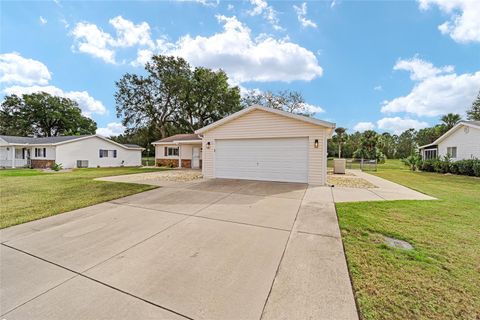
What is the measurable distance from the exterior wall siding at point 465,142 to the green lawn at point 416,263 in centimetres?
1479

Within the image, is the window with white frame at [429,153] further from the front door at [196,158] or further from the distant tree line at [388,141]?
the front door at [196,158]

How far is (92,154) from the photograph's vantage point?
2119cm

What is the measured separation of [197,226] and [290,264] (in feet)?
6.80

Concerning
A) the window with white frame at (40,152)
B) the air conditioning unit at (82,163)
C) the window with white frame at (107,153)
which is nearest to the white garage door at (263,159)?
the air conditioning unit at (82,163)

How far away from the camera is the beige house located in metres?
18.1

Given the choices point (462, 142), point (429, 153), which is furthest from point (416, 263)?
point (429, 153)

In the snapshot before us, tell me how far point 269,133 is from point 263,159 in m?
1.32

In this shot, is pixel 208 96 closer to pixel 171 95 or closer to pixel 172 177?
pixel 171 95

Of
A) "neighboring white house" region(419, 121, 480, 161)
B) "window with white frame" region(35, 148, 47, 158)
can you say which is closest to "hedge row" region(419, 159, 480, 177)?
"neighboring white house" region(419, 121, 480, 161)

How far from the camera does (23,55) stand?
54.4 ft

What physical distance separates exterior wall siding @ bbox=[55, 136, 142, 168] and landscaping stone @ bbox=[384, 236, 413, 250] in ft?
81.6

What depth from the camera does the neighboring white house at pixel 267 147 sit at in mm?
8906

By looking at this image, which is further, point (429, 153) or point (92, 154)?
point (429, 153)

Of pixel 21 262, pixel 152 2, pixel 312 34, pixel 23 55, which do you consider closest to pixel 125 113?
pixel 23 55
